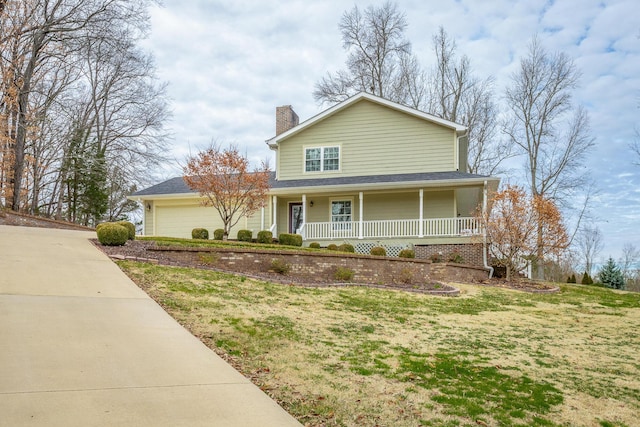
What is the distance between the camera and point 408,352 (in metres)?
5.86

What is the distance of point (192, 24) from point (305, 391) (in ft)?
57.3

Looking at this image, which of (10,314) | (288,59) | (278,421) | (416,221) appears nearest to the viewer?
(278,421)

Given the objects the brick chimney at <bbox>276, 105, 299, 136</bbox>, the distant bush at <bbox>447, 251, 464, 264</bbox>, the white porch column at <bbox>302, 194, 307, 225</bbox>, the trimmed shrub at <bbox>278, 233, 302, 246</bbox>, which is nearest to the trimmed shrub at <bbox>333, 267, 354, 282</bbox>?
the trimmed shrub at <bbox>278, 233, 302, 246</bbox>

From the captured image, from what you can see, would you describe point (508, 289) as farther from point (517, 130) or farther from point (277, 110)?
point (517, 130)

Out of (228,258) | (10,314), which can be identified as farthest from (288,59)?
(10,314)

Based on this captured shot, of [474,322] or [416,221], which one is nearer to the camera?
[474,322]

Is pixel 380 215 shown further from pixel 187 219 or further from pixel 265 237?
pixel 187 219

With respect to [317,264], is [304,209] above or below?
above

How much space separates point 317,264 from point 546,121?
20786 mm

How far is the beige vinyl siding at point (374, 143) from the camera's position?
18562mm

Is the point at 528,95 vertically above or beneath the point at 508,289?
above

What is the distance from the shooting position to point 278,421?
3.53m

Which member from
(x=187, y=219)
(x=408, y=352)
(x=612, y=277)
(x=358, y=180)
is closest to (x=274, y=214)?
(x=358, y=180)

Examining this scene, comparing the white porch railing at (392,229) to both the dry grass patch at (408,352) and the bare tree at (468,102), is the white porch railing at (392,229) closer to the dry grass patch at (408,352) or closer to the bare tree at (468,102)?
the dry grass patch at (408,352)
